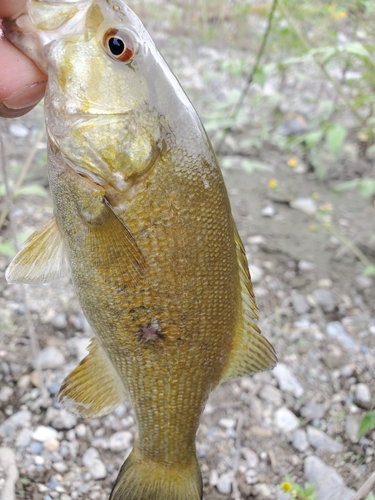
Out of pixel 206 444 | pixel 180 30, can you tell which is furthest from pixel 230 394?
pixel 180 30

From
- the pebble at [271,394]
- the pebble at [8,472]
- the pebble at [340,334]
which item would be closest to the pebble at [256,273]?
the pebble at [340,334]

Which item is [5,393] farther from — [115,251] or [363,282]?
[363,282]

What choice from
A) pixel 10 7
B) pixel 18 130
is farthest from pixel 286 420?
pixel 18 130

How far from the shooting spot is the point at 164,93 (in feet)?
4.31

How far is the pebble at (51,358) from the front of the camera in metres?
2.48

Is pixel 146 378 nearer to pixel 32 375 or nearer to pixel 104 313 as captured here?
pixel 104 313

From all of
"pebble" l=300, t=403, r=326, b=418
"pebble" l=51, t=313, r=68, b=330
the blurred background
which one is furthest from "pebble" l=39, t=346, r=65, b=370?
"pebble" l=300, t=403, r=326, b=418

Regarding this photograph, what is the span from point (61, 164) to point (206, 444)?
166 centimetres

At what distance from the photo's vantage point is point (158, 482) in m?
1.59

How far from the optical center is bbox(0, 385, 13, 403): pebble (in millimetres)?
2268

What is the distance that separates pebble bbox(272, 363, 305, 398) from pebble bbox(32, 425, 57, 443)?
51.0 inches

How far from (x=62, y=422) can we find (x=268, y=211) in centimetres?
264

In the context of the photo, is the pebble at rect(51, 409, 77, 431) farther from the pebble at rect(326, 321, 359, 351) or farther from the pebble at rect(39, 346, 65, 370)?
the pebble at rect(326, 321, 359, 351)

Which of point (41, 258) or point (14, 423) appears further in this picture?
point (14, 423)
